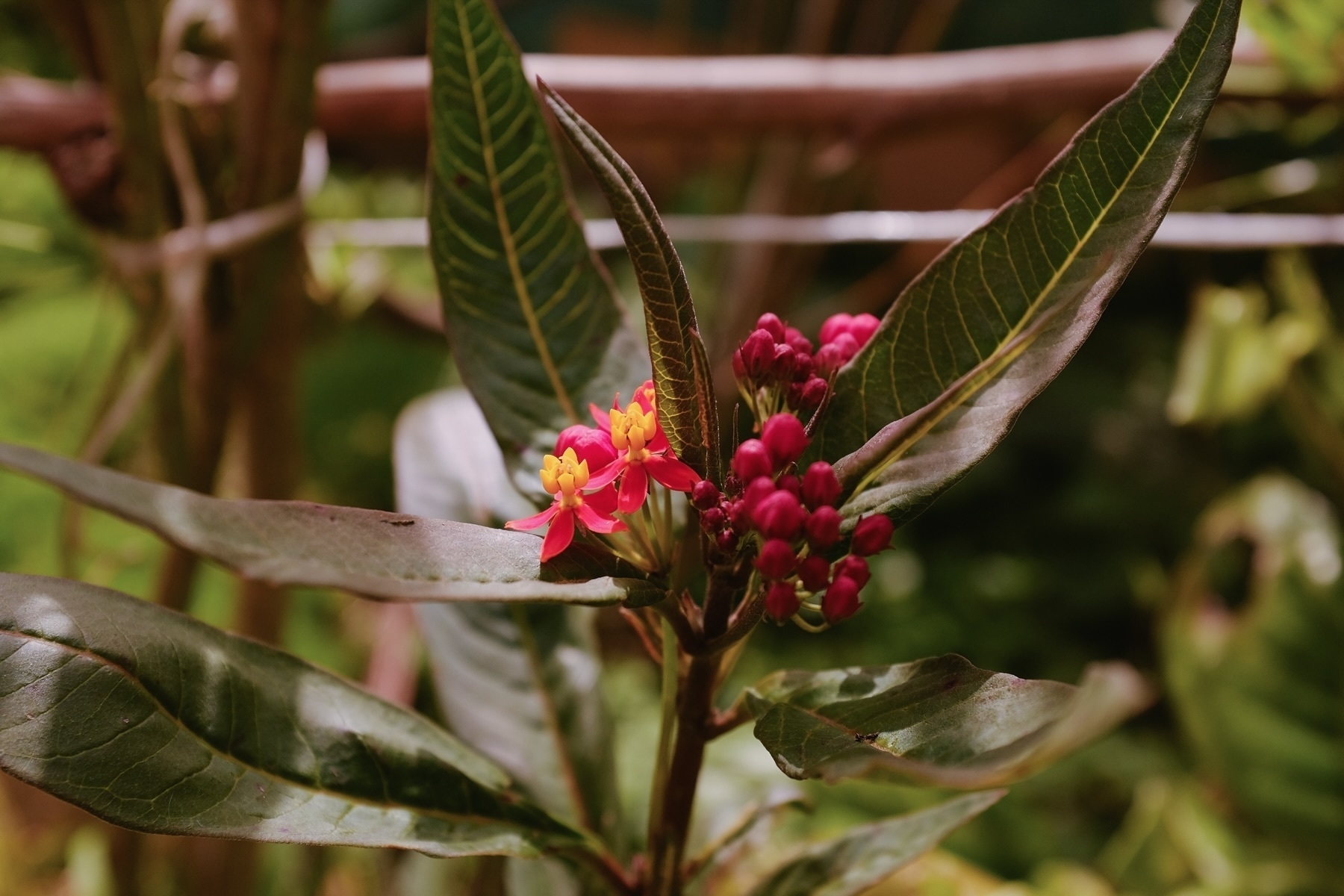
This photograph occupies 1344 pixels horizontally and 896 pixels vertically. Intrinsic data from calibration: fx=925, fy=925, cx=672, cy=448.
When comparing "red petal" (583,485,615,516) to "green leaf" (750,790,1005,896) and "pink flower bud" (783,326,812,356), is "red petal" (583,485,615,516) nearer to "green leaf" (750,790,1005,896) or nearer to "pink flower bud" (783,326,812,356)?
"pink flower bud" (783,326,812,356)

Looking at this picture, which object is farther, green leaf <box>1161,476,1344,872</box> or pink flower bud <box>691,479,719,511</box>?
green leaf <box>1161,476,1344,872</box>

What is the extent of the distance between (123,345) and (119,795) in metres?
0.57

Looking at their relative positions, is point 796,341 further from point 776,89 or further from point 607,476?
point 776,89

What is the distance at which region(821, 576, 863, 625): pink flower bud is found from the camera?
30cm

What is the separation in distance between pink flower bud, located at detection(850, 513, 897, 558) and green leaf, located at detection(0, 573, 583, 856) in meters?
0.19

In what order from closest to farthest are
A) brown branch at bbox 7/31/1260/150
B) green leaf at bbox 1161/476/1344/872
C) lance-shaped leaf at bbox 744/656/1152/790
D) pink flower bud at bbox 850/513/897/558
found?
lance-shaped leaf at bbox 744/656/1152/790
pink flower bud at bbox 850/513/897/558
brown branch at bbox 7/31/1260/150
green leaf at bbox 1161/476/1344/872

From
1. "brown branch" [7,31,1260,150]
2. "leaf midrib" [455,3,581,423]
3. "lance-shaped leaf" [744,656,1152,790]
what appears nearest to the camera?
"lance-shaped leaf" [744,656,1152,790]

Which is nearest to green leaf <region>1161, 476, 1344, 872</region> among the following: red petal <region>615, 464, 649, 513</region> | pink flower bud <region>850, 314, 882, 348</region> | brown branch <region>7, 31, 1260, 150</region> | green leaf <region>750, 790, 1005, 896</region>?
brown branch <region>7, 31, 1260, 150</region>

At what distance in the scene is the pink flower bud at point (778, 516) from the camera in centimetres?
29

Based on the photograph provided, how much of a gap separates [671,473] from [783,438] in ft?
0.14

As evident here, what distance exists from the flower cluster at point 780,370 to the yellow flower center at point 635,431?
0.15 feet

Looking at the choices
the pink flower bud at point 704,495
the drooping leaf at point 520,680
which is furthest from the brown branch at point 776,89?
the pink flower bud at point 704,495

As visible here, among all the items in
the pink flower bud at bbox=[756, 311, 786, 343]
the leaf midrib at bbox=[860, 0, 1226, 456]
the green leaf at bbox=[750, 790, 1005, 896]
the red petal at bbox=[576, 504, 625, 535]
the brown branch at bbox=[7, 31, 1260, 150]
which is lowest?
the green leaf at bbox=[750, 790, 1005, 896]

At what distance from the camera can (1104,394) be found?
8.00ft
